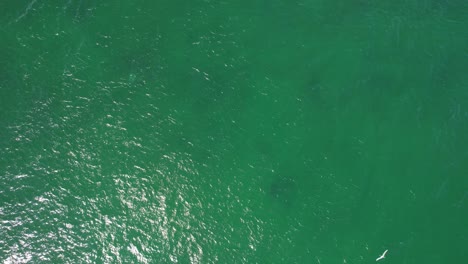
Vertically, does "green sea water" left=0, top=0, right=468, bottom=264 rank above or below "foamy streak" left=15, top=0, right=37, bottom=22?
below

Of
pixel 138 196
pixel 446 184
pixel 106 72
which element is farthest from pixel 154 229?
pixel 446 184

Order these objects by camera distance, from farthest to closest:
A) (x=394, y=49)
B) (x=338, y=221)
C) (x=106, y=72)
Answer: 1. (x=394, y=49)
2. (x=106, y=72)
3. (x=338, y=221)

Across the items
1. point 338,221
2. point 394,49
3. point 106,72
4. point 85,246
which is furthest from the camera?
point 394,49

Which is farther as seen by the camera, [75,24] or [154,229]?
[75,24]

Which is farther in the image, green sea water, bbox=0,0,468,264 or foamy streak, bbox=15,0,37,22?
foamy streak, bbox=15,0,37,22

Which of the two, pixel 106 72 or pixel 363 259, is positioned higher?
pixel 106 72

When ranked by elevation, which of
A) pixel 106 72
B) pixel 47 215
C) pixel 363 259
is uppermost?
pixel 106 72

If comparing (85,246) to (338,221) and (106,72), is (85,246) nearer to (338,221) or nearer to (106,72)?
(106,72)

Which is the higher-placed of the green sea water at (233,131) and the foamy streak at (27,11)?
the foamy streak at (27,11)
